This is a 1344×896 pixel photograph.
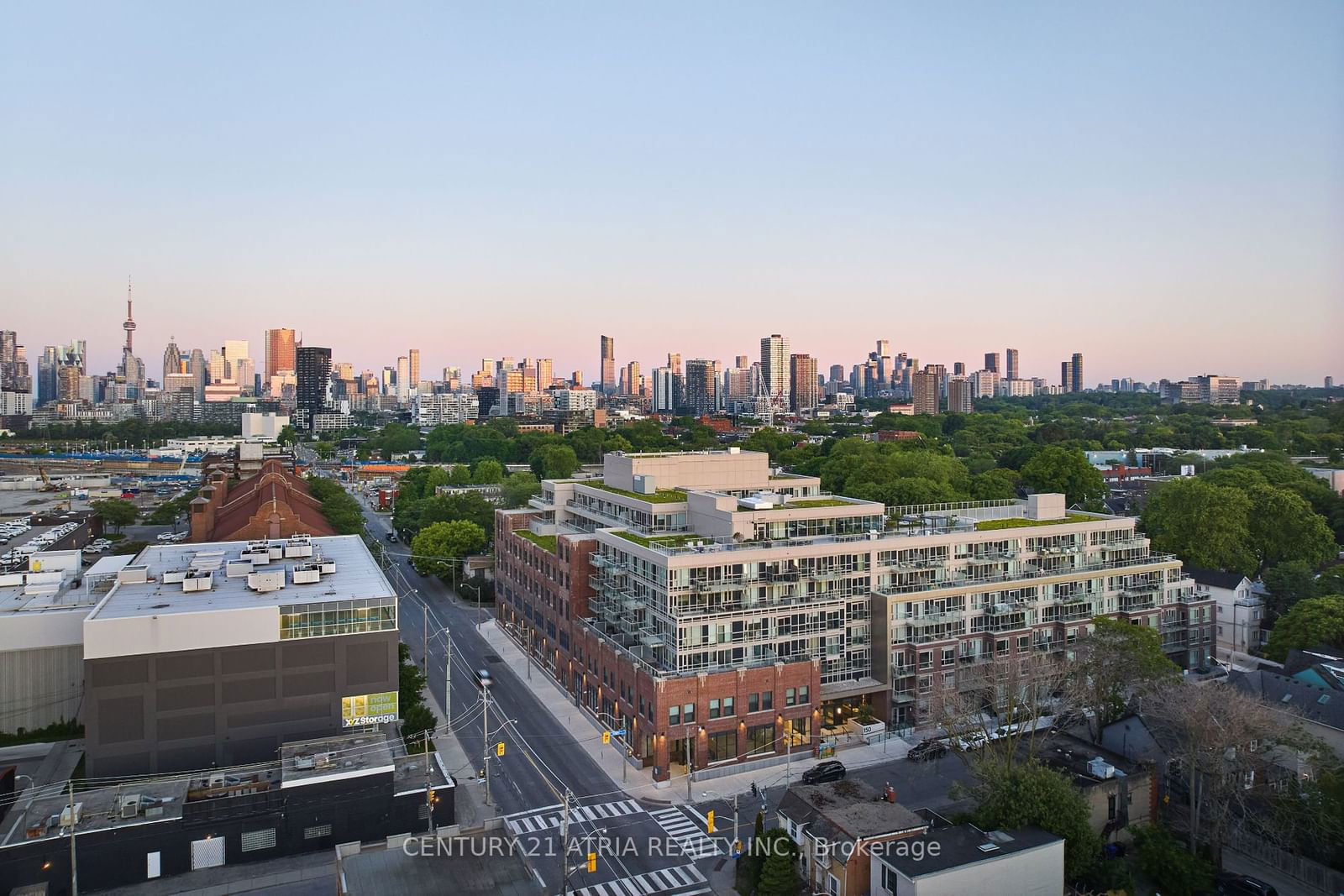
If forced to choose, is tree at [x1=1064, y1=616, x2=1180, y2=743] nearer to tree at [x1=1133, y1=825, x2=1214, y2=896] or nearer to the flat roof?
tree at [x1=1133, y1=825, x2=1214, y2=896]

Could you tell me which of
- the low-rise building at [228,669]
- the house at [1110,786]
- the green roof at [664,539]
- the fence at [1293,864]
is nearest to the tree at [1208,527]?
the house at [1110,786]

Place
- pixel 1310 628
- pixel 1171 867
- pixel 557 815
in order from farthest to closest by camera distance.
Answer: pixel 1310 628, pixel 557 815, pixel 1171 867

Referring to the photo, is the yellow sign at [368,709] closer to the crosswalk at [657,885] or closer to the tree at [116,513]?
the crosswalk at [657,885]

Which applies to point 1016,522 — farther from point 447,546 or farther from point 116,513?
point 116,513

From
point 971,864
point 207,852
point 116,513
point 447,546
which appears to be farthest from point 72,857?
point 116,513

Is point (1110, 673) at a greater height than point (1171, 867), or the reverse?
point (1110, 673)

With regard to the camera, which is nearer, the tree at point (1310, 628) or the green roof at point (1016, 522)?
the tree at point (1310, 628)
